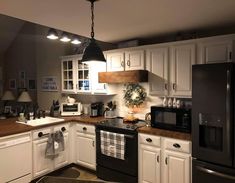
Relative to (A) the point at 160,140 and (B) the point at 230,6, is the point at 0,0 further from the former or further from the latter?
(A) the point at 160,140

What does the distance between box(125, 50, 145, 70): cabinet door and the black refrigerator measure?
1094 millimetres

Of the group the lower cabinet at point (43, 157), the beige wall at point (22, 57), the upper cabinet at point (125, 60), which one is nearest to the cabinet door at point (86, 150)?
the lower cabinet at point (43, 157)

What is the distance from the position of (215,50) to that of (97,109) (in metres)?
2.33

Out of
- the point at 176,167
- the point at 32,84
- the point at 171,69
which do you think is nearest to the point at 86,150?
the point at 176,167

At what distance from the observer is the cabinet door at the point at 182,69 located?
9.36 feet

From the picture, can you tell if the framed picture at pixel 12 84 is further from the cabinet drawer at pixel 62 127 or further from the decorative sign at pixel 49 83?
A: the cabinet drawer at pixel 62 127

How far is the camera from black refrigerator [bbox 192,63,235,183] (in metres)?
2.16

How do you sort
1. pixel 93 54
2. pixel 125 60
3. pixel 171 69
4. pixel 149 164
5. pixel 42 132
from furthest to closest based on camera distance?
pixel 125 60 → pixel 42 132 → pixel 171 69 → pixel 149 164 → pixel 93 54

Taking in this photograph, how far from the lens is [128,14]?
233 cm

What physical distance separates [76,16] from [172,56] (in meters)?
1.48

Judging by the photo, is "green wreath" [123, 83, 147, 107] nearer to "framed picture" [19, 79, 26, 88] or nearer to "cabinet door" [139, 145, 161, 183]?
"cabinet door" [139, 145, 161, 183]

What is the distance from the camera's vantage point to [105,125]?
129 inches

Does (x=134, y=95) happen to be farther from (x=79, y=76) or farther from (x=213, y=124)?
(x=213, y=124)

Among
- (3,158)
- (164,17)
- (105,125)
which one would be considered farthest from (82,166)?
(164,17)
